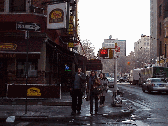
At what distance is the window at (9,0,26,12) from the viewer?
1962 centimetres

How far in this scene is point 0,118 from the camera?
11.0 meters

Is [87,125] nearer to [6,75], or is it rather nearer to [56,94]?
[56,94]

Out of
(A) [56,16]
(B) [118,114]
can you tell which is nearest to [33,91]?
(A) [56,16]

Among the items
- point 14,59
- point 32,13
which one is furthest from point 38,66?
point 32,13

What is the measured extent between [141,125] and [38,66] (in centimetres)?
1082

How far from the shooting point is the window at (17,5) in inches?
773

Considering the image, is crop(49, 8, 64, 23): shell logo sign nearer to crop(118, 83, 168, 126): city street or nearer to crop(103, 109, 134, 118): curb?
crop(118, 83, 168, 126): city street

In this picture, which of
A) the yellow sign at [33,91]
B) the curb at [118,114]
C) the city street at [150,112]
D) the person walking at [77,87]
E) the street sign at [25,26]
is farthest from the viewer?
the yellow sign at [33,91]

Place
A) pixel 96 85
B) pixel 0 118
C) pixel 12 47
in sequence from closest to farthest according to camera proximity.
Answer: pixel 0 118, pixel 96 85, pixel 12 47

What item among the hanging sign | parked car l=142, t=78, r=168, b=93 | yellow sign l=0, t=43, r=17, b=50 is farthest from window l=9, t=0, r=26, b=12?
parked car l=142, t=78, r=168, b=93

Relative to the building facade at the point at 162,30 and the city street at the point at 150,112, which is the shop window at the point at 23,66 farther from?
the building facade at the point at 162,30

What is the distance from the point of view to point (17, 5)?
19750 millimetres

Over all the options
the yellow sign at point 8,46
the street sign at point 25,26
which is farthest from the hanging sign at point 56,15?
the street sign at point 25,26

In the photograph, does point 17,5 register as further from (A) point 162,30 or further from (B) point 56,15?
(A) point 162,30
